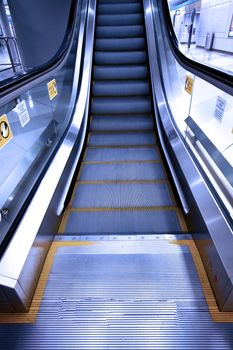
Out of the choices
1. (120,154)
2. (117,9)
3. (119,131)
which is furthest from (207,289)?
(117,9)

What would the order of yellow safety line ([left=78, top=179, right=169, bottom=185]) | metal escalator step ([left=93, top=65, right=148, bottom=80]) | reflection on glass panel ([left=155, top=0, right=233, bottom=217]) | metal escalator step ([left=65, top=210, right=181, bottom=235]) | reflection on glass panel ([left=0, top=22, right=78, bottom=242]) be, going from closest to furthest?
reflection on glass panel ([left=0, top=22, right=78, bottom=242]) < reflection on glass panel ([left=155, top=0, right=233, bottom=217]) < metal escalator step ([left=65, top=210, right=181, bottom=235]) < yellow safety line ([left=78, top=179, right=169, bottom=185]) < metal escalator step ([left=93, top=65, right=148, bottom=80])

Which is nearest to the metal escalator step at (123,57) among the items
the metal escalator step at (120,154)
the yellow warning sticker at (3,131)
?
the metal escalator step at (120,154)

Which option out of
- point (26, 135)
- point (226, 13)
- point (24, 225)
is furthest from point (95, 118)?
point (226, 13)

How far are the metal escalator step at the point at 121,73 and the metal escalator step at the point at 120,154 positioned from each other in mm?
1513

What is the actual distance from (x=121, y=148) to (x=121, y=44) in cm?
224

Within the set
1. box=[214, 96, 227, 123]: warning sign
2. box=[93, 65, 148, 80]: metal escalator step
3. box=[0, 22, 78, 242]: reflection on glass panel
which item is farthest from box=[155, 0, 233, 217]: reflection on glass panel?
box=[0, 22, 78, 242]: reflection on glass panel

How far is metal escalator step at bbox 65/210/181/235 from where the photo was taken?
185cm

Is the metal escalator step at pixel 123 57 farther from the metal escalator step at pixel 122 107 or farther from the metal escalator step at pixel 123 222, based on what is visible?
the metal escalator step at pixel 123 222

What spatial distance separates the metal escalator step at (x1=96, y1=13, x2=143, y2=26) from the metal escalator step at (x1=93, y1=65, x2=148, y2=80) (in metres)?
1.32

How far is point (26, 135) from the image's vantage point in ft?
13.8

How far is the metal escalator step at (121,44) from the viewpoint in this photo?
4.18m

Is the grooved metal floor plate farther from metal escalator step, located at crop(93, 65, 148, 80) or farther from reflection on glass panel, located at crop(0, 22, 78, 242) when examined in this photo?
metal escalator step, located at crop(93, 65, 148, 80)

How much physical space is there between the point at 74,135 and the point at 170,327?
2.09 metres

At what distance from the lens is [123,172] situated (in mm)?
2609
